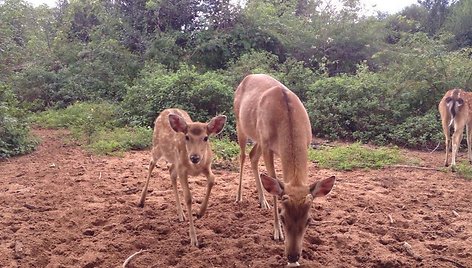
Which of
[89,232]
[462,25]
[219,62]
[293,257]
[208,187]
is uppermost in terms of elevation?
[462,25]

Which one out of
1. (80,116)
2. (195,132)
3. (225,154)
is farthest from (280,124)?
(80,116)

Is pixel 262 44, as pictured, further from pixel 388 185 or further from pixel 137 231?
pixel 137 231

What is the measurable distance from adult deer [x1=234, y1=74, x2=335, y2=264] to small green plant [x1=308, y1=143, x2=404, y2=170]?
9.41 ft

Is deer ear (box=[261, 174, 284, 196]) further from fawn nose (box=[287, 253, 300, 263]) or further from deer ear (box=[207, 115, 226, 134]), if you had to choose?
deer ear (box=[207, 115, 226, 134])

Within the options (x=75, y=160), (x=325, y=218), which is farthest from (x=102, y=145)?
(x=325, y=218)

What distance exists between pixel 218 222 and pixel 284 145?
61.3 inches

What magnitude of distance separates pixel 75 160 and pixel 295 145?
19.0ft

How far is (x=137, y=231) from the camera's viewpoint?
5875 mm

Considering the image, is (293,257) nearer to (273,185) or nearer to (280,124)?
(273,185)

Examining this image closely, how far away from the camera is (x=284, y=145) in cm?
519

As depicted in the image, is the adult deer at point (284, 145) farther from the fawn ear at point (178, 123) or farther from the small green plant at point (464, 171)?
the small green plant at point (464, 171)

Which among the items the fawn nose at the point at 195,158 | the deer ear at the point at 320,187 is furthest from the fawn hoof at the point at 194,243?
the deer ear at the point at 320,187

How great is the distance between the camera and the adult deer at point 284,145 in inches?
177

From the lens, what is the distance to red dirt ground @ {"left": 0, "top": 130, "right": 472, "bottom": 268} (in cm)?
515
